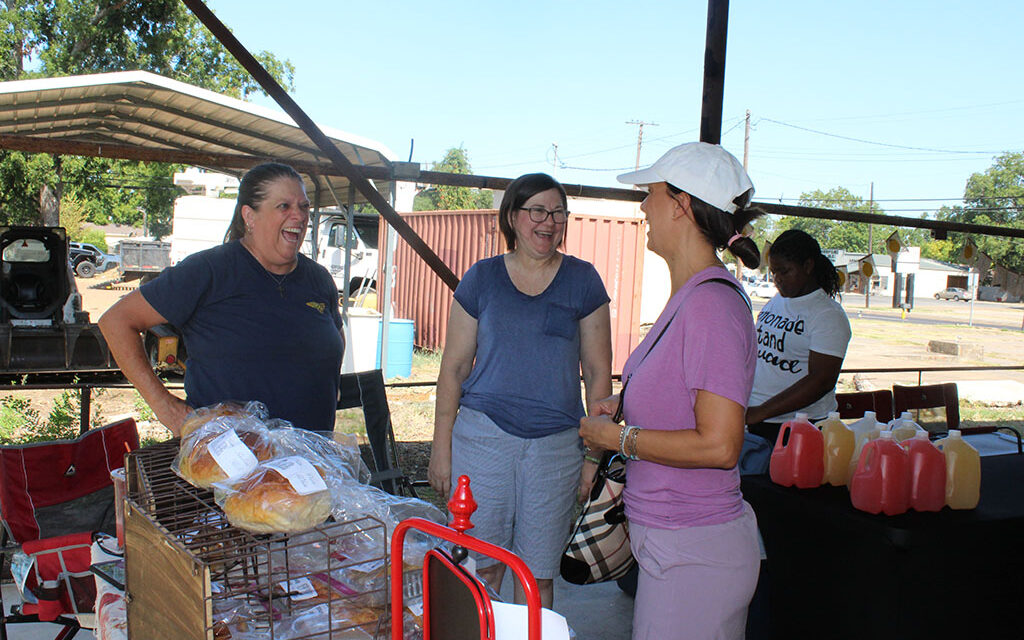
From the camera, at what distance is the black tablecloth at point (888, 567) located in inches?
94.1

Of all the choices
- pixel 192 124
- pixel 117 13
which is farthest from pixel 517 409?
pixel 117 13

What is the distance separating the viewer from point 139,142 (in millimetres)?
8984

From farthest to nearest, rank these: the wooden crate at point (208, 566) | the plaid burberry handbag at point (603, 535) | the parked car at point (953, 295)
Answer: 1. the parked car at point (953, 295)
2. the plaid burberry handbag at point (603, 535)
3. the wooden crate at point (208, 566)

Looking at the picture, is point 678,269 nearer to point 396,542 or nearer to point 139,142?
point 396,542

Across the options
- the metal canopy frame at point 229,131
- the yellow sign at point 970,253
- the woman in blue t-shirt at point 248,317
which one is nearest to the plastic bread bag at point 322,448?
the woman in blue t-shirt at point 248,317

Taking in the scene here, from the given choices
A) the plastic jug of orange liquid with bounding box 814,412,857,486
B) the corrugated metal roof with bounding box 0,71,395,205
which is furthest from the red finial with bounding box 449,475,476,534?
the corrugated metal roof with bounding box 0,71,395,205

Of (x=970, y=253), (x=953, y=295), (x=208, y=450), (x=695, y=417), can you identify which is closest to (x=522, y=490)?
(x=695, y=417)

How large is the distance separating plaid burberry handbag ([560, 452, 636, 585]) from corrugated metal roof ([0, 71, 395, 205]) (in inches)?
186

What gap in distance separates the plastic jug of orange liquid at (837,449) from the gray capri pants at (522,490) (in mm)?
1012

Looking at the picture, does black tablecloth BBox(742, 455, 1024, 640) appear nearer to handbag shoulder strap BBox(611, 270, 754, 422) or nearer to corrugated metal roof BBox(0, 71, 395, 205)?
handbag shoulder strap BBox(611, 270, 754, 422)

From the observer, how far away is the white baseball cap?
1.73 meters

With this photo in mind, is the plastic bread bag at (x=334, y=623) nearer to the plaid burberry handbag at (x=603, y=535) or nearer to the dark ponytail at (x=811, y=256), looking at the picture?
the plaid burberry handbag at (x=603, y=535)

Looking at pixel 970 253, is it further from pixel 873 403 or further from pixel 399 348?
pixel 399 348

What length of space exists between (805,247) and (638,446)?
225cm
